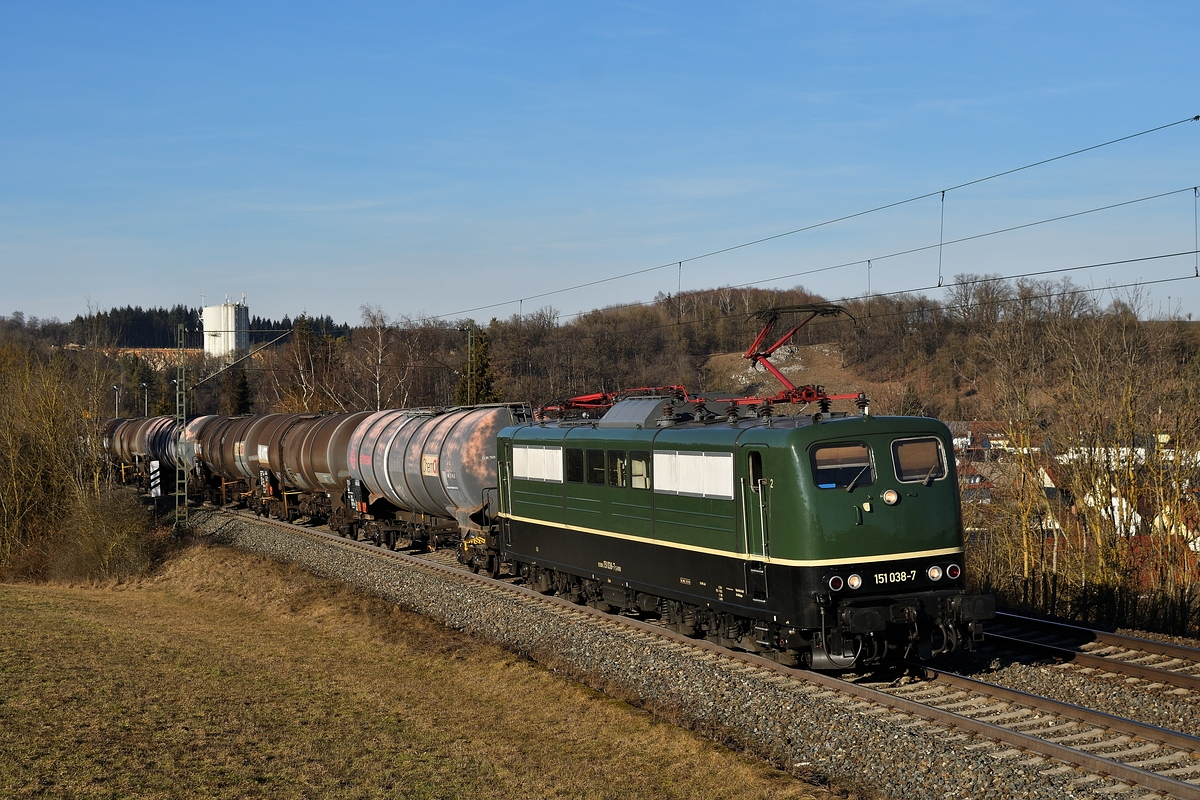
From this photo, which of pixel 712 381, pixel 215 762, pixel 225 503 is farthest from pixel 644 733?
pixel 712 381

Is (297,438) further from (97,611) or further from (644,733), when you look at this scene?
(644,733)

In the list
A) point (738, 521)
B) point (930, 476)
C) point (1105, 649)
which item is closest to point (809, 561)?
point (738, 521)

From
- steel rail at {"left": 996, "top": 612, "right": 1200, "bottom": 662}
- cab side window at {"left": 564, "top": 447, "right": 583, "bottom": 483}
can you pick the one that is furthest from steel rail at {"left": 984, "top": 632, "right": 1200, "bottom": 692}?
cab side window at {"left": 564, "top": 447, "right": 583, "bottom": 483}

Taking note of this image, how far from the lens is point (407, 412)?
1033 inches

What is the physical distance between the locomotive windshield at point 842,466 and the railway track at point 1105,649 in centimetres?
355

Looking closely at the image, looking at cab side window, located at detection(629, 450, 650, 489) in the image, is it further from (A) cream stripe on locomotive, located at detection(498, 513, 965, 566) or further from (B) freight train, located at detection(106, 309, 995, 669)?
(A) cream stripe on locomotive, located at detection(498, 513, 965, 566)

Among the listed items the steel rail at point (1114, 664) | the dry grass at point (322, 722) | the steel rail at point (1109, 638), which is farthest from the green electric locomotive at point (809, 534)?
the steel rail at point (1109, 638)

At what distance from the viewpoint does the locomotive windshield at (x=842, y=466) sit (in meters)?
11.9

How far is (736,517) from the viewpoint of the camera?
1268cm

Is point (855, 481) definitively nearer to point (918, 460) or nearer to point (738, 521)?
point (918, 460)

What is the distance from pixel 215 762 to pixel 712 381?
72480 mm

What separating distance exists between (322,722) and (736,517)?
541 cm

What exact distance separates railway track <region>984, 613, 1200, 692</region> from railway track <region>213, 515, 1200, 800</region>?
6.34 feet

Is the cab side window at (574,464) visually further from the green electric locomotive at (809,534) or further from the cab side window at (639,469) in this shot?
the green electric locomotive at (809,534)
